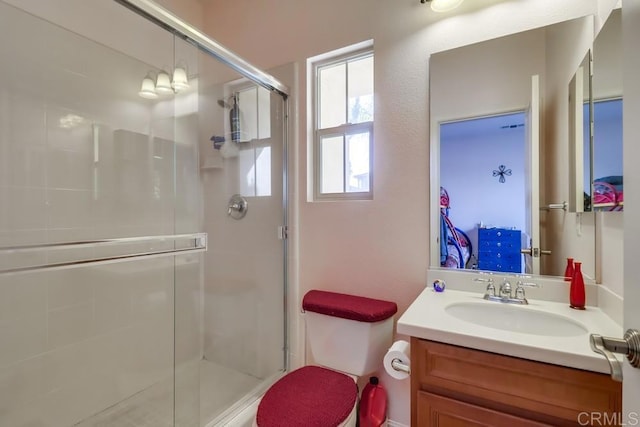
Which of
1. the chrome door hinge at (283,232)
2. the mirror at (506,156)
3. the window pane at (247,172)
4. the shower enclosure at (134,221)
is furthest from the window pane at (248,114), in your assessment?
the mirror at (506,156)

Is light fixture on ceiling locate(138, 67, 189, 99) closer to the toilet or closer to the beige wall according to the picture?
the beige wall

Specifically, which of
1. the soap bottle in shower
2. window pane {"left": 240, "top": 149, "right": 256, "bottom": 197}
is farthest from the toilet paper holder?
the soap bottle in shower

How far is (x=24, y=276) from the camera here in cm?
129

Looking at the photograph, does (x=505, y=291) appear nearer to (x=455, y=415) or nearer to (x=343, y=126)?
(x=455, y=415)

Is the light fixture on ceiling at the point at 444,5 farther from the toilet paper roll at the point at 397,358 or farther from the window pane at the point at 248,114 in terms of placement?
the toilet paper roll at the point at 397,358

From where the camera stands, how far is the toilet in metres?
1.08

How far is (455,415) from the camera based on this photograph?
2.84ft

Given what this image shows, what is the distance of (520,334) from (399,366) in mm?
396

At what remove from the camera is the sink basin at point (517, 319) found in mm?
996

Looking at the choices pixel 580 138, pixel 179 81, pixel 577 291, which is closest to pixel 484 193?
pixel 580 138

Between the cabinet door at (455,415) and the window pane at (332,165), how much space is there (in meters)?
1.12

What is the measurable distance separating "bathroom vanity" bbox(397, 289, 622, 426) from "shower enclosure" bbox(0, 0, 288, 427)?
43.2 inches

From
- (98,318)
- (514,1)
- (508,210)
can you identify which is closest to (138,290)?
(98,318)

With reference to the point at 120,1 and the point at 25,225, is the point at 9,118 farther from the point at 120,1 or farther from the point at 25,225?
the point at 120,1
